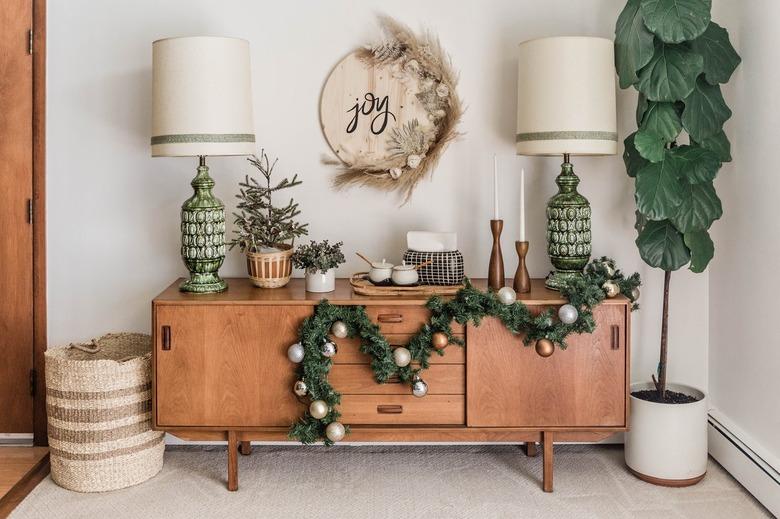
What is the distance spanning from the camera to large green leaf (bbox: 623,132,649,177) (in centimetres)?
282

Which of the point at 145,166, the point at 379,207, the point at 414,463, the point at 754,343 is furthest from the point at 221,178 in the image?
the point at 754,343

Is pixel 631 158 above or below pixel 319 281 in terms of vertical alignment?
above

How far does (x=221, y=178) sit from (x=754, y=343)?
2.06 meters

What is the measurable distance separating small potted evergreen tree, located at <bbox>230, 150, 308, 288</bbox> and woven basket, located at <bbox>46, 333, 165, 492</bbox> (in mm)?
521

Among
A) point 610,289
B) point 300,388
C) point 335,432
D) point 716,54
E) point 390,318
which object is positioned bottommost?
point 335,432

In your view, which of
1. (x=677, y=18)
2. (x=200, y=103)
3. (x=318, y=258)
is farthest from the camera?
(x=318, y=258)

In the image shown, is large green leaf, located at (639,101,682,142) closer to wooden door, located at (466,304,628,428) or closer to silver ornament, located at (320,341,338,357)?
wooden door, located at (466,304,628,428)

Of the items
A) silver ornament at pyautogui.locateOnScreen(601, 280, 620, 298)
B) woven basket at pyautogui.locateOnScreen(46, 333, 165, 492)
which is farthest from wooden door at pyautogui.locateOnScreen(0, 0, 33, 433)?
silver ornament at pyautogui.locateOnScreen(601, 280, 620, 298)

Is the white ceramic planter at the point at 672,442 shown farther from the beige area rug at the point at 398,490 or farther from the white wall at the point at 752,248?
the white wall at the point at 752,248

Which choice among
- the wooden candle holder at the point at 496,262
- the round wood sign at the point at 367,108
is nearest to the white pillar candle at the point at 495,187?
the wooden candle holder at the point at 496,262

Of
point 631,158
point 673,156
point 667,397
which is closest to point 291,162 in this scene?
point 631,158

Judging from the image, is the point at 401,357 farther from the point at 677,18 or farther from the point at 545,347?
the point at 677,18

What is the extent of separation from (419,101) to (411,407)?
118 cm

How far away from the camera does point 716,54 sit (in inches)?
105
